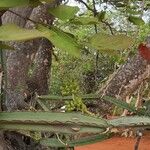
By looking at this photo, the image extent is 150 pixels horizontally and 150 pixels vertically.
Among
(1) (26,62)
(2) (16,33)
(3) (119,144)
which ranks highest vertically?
(2) (16,33)

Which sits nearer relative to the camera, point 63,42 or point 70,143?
point 63,42

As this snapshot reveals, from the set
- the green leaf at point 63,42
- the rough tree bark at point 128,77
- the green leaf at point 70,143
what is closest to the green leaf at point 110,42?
the green leaf at point 63,42

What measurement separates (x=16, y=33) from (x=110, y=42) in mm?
98

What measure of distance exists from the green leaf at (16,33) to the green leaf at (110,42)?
0.28ft

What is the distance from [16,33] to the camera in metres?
0.36

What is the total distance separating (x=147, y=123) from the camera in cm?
57

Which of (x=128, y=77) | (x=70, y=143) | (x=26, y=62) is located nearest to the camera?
(x=70, y=143)

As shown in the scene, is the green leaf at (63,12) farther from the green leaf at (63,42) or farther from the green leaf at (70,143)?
the green leaf at (70,143)

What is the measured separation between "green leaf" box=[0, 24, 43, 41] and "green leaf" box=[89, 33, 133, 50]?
0.09m

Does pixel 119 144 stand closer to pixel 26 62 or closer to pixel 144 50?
pixel 26 62

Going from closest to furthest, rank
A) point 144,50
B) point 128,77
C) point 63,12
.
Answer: point 63,12, point 144,50, point 128,77

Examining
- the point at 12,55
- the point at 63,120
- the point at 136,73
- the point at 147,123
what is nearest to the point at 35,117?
the point at 63,120

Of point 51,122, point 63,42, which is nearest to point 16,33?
point 63,42

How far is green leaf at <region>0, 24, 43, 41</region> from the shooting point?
0.35 meters
